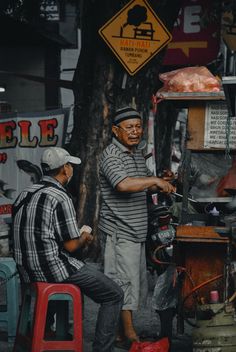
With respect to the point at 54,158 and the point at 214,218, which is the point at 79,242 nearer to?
the point at 54,158

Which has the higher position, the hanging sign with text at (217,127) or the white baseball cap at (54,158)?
the hanging sign with text at (217,127)

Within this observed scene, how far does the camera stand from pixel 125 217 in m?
8.02

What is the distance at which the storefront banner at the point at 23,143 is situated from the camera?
1291cm

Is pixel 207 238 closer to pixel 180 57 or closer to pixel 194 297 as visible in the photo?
pixel 194 297

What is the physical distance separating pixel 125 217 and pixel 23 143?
207 inches

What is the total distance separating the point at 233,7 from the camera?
1124 cm

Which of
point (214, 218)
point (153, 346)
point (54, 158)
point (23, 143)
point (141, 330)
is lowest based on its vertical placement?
point (141, 330)

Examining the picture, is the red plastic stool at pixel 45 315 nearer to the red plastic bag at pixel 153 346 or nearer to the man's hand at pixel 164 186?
the red plastic bag at pixel 153 346

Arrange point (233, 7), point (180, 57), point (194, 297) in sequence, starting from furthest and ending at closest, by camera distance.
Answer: point (180, 57) → point (233, 7) → point (194, 297)

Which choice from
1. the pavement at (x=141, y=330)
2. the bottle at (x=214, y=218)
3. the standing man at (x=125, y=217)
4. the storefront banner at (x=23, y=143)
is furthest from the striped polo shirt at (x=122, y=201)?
the storefront banner at (x=23, y=143)

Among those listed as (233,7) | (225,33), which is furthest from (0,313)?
(225,33)

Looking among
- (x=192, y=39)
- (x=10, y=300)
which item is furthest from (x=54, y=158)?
(x=192, y=39)

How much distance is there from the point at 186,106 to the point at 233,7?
11.9 ft

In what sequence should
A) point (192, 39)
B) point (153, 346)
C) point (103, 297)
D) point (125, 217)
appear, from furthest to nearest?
point (192, 39), point (125, 217), point (153, 346), point (103, 297)
